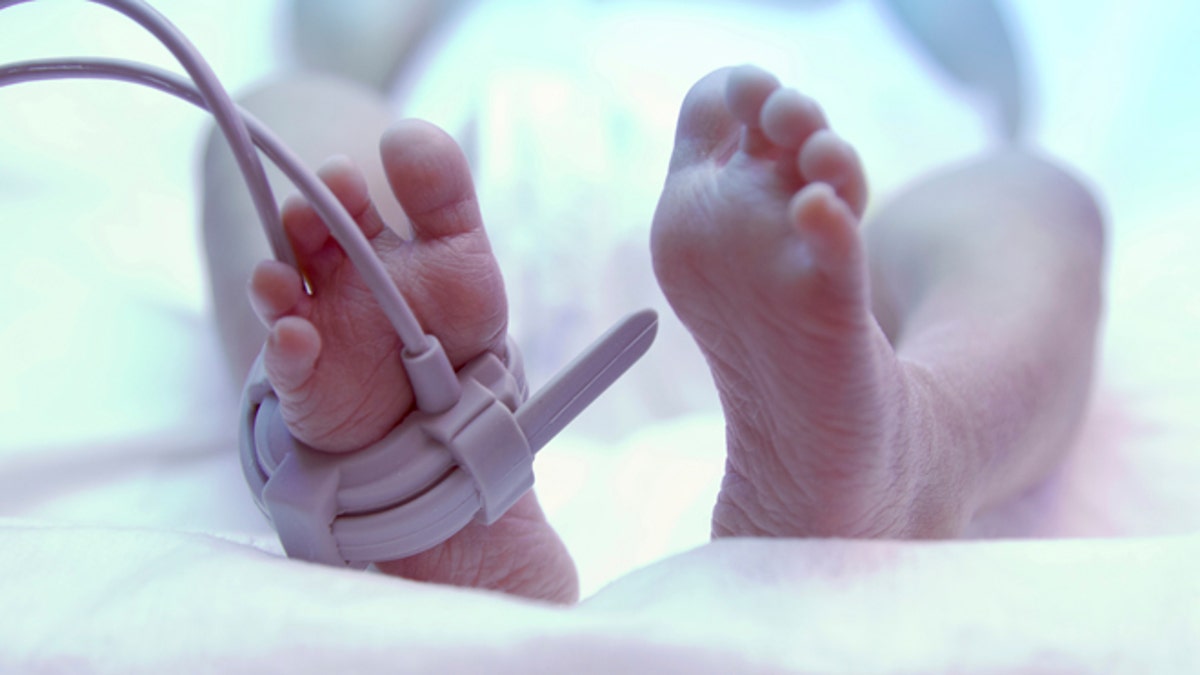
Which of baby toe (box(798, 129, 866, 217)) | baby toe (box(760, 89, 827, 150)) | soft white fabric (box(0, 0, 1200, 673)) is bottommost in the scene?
soft white fabric (box(0, 0, 1200, 673))

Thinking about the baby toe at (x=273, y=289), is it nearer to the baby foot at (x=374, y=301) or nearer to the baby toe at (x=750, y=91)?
the baby foot at (x=374, y=301)

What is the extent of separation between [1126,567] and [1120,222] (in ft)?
2.10

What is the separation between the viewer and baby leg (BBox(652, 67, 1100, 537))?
353 millimetres

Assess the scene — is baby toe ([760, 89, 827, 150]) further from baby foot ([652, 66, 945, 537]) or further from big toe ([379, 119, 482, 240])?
big toe ([379, 119, 482, 240])

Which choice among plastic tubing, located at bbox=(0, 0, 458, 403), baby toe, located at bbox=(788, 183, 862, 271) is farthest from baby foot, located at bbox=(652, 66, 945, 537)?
plastic tubing, located at bbox=(0, 0, 458, 403)

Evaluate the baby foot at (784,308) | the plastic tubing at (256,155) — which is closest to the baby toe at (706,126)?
the baby foot at (784,308)

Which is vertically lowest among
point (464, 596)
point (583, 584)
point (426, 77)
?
point (583, 584)

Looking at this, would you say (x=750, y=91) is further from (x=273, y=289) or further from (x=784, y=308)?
(x=273, y=289)

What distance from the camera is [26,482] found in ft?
2.09

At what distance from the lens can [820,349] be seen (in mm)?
362

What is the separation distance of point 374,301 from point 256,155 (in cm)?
8

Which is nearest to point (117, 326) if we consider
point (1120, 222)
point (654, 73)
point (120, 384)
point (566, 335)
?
point (120, 384)

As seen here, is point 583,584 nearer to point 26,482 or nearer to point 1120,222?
point 26,482

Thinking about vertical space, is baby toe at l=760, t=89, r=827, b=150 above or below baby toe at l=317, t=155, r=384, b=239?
above
